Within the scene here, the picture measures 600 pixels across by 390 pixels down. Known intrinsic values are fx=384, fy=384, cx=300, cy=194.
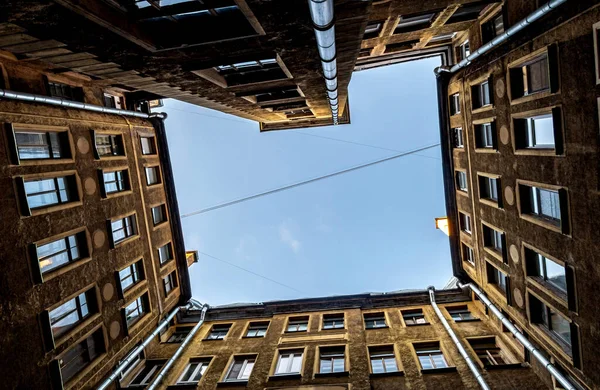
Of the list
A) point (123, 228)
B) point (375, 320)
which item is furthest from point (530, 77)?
point (123, 228)

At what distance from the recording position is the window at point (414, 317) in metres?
23.8

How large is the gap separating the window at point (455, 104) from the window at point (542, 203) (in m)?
8.95

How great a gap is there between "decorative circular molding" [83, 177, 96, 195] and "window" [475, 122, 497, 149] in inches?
765

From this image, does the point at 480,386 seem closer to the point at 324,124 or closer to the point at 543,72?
the point at 543,72

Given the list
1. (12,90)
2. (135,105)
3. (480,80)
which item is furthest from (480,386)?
(135,105)

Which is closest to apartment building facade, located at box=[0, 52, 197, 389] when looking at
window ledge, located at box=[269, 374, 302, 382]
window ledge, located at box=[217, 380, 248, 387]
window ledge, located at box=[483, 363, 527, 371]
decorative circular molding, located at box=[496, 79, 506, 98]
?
window ledge, located at box=[217, 380, 248, 387]

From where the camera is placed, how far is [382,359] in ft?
66.8

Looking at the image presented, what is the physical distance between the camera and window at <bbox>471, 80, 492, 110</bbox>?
741 inches

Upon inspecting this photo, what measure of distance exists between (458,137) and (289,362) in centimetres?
1696

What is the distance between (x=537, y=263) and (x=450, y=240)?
996cm

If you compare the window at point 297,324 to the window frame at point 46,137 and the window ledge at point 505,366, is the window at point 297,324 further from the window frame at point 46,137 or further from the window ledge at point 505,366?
the window frame at point 46,137

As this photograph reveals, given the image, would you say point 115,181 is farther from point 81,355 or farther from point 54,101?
point 81,355

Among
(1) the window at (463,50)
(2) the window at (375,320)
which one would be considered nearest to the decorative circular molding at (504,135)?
(1) the window at (463,50)

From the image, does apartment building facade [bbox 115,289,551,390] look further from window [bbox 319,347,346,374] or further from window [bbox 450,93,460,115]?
window [bbox 450,93,460,115]
